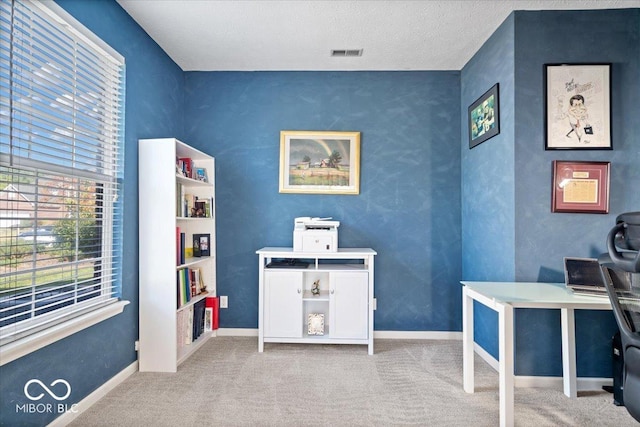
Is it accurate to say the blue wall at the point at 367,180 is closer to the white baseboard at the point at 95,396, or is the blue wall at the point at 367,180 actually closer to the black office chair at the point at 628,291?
the white baseboard at the point at 95,396

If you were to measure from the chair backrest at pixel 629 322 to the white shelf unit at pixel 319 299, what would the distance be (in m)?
1.61

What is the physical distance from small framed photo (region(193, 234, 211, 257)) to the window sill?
0.93 m

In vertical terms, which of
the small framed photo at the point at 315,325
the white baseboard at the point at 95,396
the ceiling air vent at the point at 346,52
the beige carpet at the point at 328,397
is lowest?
the beige carpet at the point at 328,397

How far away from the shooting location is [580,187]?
7.28 ft

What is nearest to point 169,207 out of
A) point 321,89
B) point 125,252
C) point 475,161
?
point 125,252

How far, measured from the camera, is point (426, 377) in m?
2.37

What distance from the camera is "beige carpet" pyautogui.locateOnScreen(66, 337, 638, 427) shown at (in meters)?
1.87

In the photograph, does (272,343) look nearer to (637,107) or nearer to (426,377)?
(426,377)

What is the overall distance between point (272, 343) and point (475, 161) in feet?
8.12

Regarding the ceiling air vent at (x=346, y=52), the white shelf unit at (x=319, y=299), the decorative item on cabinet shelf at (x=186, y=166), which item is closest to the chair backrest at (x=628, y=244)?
the white shelf unit at (x=319, y=299)

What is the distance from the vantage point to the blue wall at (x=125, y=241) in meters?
1.60

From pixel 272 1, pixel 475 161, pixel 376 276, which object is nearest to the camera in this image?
pixel 272 1

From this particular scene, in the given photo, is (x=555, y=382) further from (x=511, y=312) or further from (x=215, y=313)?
(x=215, y=313)

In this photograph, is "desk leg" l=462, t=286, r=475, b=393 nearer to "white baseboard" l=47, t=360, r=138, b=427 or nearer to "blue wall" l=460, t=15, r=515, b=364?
"blue wall" l=460, t=15, r=515, b=364
